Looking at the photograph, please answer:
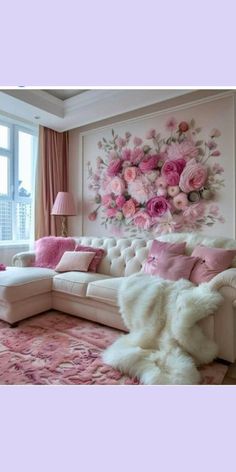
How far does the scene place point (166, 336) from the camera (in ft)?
5.13

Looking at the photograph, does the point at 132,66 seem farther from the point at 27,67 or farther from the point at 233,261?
the point at 233,261

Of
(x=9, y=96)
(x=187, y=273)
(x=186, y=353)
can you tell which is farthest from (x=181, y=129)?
(x=186, y=353)

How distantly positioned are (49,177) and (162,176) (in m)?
1.76

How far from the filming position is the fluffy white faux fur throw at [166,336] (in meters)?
1.39

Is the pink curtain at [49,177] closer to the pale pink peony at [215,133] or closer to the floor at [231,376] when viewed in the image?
the pale pink peony at [215,133]

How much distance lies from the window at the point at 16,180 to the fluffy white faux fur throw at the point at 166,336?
2.44 meters

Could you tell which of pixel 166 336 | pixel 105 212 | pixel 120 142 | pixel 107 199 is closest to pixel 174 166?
pixel 120 142

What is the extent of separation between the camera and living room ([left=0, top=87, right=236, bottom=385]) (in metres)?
1.55

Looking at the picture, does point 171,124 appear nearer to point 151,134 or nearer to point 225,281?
point 151,134

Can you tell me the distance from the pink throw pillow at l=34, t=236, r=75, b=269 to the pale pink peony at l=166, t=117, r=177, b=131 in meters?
1.72

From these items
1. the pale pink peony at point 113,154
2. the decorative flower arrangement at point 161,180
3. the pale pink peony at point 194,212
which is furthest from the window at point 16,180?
the pale pink peony at point 194,212

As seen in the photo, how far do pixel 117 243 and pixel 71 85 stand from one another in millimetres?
1647

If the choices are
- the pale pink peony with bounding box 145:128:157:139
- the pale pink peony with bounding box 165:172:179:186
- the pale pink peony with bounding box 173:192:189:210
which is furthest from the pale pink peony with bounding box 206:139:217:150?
the pale pink peony with bounding box 145:128:157:139

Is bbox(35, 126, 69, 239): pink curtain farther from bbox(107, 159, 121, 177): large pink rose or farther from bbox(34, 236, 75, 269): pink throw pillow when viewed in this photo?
bbox(107, 159, 121, 177): large pink rose
